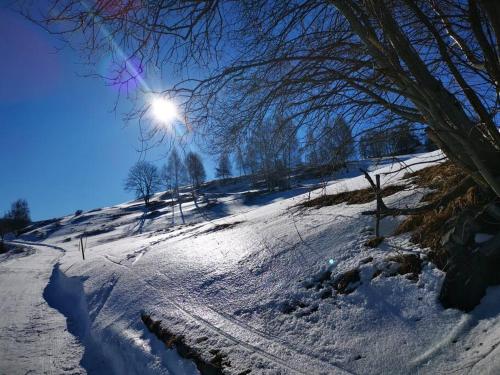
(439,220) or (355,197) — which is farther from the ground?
(355,197)

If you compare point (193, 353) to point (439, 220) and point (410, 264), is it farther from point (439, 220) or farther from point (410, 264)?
point (439, 220)

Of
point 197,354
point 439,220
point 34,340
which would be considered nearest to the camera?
point 197,354

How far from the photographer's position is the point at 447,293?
13.7 feet

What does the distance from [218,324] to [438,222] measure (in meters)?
3.88

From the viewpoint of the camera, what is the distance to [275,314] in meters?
5.51

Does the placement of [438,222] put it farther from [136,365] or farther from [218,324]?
[136,365]

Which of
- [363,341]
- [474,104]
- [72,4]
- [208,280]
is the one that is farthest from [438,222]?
[72,4]

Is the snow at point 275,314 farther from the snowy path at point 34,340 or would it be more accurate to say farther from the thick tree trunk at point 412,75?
the thick tree trunk at point 412,75

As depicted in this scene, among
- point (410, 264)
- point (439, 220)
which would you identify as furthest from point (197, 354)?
point (439, 220)

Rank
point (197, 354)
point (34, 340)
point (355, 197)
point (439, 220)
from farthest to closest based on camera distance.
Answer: point (355, 197), point (34, 340), point (439, 220), point (197, 354)

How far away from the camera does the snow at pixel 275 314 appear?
→ 12.8 ft

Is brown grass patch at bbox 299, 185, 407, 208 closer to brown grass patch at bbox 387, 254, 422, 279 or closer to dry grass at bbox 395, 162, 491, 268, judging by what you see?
dry grass at bbox 395, 162, 491, 268

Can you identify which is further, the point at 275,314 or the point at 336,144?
the point at 275,314

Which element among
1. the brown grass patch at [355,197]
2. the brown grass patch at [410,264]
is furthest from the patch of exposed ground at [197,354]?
the brown grass patch at [355,197]
